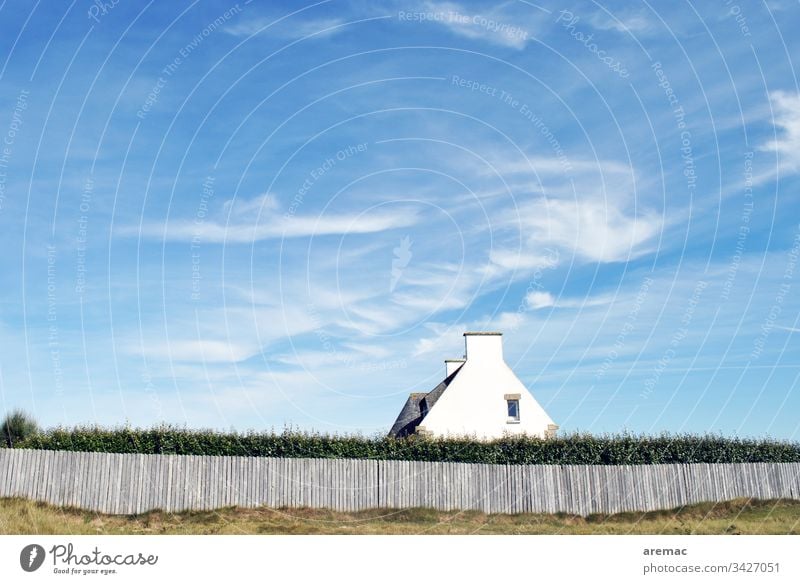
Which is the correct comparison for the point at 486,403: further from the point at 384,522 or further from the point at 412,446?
the point at 384,522

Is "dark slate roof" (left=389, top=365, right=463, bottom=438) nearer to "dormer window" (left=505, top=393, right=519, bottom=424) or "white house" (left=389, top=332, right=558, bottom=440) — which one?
"white house" (left=389, top=332, right=558, bottom=440)

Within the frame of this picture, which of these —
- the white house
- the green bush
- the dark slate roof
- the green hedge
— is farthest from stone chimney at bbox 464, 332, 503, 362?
the green bush

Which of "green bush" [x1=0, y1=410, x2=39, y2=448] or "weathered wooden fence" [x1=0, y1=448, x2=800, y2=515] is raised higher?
"green bush" [x1=0, y1=410, x2=39, y2=448]

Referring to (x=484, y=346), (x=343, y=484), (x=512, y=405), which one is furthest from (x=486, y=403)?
(x=343, y=484)

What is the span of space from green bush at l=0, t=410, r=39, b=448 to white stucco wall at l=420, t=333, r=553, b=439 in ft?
80.2

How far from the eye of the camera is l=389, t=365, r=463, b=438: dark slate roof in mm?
47500

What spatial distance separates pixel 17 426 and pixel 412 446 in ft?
86.2

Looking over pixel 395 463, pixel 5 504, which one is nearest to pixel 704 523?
pixel 395 463

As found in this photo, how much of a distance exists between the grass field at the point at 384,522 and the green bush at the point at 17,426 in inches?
552

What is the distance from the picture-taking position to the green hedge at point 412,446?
32219mm
